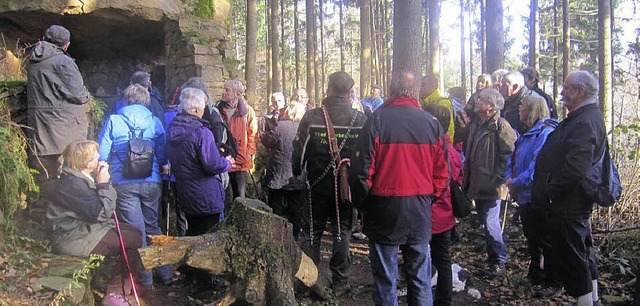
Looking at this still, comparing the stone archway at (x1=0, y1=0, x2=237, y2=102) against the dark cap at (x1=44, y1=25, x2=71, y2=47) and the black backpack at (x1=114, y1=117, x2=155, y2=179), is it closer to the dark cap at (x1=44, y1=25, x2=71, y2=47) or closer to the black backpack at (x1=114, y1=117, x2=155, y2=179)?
A: the dark cap at (x1=44, y1=25, x2=71, y2=47)

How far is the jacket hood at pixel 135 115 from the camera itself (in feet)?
Result: 15.0

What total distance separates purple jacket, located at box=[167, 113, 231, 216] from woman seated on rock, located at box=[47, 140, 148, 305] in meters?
0.73

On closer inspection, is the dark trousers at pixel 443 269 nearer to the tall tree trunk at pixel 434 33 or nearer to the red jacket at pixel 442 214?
the red jacket at pixel 442 214

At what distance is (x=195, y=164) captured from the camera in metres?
4.43

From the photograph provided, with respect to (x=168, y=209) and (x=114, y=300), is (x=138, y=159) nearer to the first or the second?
(x=114, y=300)

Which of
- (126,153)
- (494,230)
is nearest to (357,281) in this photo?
(494,230)

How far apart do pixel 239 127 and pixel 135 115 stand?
1786mm

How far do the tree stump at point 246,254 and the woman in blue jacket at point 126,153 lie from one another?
0.88m

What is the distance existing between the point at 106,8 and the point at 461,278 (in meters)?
6.73

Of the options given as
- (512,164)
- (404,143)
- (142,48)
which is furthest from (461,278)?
(142,48)

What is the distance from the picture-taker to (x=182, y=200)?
4.50 metres

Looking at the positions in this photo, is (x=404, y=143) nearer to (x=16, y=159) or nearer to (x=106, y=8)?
(x=16, y=159)

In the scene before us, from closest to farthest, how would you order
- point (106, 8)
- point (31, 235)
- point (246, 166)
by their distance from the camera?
point (31, 235), point (246, 166), point (106, 8)

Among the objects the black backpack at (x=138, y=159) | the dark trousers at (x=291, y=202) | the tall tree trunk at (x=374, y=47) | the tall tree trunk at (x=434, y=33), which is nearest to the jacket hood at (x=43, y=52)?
the black backpack at (x=138, y=159)
